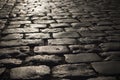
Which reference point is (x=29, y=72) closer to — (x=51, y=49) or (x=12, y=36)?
(x=51, y=49)

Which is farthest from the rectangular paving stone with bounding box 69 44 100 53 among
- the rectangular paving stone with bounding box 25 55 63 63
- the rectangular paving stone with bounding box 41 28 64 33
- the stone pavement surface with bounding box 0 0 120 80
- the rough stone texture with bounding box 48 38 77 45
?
the rectangular paving stone with bounding box 41 28 64 33

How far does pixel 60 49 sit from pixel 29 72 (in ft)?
3.02

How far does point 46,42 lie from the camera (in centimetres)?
402

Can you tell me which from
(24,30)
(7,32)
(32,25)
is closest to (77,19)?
(32,25)

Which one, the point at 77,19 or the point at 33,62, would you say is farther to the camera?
the point at 77,19

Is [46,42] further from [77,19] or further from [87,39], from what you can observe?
[77,19]

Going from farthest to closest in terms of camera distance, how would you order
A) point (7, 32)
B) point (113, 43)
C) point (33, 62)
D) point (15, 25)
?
point (15, 25), point (7, 32), point (113, 43), point (33, 62)

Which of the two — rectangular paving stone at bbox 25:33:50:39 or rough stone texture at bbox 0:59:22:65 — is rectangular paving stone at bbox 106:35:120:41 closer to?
rectangular paving stone at bbox 25:33:50:39

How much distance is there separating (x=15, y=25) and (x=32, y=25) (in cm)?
38

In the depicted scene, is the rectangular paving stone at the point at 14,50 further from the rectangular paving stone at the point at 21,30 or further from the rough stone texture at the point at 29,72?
the rectangular paving stone at the point at 21,30

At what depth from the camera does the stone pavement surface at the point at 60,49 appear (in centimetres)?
280

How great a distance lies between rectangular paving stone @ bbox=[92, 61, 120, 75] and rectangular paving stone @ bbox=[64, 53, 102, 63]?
6.3 inches

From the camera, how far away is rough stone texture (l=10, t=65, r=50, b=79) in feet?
8.91

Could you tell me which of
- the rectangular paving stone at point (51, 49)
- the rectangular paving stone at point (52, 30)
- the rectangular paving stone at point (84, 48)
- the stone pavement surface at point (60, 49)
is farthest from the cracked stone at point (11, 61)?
the rectangular paving stone at point (52, 30)
